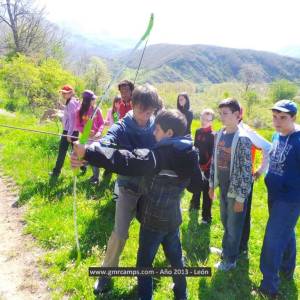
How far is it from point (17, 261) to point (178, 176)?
326cm

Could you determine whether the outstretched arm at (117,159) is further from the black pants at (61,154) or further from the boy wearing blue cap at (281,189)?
the black pants at (61,154)

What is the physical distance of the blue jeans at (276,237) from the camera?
4184 mm

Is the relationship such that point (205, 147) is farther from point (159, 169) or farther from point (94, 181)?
point (159, 169)

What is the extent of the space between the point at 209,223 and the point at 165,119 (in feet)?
12.2

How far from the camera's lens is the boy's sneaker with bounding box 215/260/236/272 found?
16.3 ft

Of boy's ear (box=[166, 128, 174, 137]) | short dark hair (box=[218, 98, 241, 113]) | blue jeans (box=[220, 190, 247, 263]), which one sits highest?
short dark hair (box=[218, 98, 241, 113])

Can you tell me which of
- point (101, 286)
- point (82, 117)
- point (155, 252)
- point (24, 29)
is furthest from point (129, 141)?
point (24, 29)

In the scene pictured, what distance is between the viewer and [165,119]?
10.7 feet

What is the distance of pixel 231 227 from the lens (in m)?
4.76

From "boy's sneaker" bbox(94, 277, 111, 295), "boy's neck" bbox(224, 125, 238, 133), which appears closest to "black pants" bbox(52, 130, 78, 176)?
"boy's sneaker" bbox(94, 277, 111, 295)

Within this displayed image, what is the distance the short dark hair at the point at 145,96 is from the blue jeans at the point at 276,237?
6.66ft

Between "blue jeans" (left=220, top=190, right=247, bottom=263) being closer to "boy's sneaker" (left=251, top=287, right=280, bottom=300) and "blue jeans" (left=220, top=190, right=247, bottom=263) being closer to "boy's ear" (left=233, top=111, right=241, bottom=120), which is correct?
"boy's sneaker" (left=251, top=287, right=280, bottom=300)

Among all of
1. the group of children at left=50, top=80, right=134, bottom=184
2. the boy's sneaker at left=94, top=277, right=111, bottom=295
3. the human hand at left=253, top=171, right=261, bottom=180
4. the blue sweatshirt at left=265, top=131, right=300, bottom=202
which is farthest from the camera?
the group of children at left=50, top=80, right=134, bottom=184

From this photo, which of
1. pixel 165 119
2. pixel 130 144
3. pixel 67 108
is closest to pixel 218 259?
pixel 130 144
